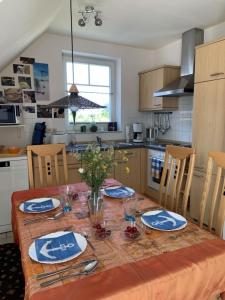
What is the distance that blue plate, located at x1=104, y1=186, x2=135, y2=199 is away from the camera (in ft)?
5.26

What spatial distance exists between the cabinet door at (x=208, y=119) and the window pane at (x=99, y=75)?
171 centimetres

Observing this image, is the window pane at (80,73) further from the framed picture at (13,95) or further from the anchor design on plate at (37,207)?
the anchor design on plate at (37,207)

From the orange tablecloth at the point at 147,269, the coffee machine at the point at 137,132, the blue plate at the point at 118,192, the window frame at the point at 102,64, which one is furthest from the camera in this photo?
the coffee machine at the point at 137,132

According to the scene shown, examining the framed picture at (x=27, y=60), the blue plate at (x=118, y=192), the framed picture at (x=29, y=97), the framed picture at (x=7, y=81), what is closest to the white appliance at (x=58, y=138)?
the framed picture at (x=29, y=97)

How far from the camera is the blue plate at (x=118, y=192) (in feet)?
5.26

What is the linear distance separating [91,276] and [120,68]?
3.40 meters

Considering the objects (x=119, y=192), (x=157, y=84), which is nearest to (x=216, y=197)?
(x=119, y=192)

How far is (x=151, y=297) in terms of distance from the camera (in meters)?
0.79

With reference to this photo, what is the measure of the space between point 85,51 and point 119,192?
2.50 metres

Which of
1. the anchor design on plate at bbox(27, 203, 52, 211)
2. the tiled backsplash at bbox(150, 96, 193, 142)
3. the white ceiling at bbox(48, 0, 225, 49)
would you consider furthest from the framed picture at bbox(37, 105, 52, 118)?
the anchor design on plate at bbox(27, 203, 52, 211)

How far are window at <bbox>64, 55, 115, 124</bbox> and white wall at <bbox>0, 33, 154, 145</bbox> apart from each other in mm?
181

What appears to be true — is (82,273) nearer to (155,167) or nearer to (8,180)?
(8,180)

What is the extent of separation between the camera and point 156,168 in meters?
3.22

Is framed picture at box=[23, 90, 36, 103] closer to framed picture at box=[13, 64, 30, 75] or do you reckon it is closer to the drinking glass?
framed picture at box=[13, 64, 30, 75]
